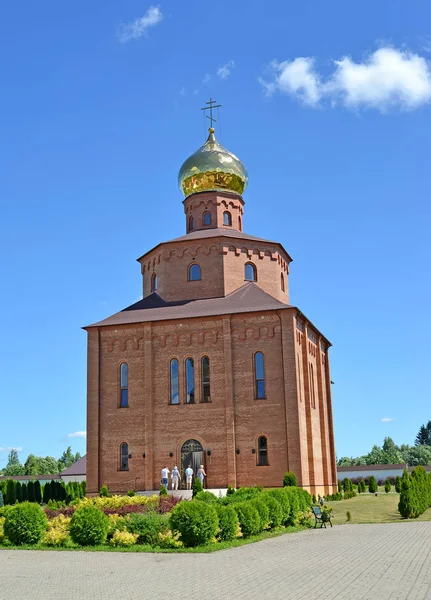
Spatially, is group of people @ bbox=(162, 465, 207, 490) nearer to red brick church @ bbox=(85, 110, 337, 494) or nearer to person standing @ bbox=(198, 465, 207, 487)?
person standing @ bbox=(198, 465, 207, 487)

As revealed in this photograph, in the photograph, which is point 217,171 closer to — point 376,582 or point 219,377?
point 219,377

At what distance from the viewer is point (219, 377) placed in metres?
29.0

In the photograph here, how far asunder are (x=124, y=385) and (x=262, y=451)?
7017mm

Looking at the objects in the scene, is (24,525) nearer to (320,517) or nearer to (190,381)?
(320,517)

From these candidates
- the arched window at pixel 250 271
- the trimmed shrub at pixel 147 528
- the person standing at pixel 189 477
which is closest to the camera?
the trimmed shrub at pixel 147 528

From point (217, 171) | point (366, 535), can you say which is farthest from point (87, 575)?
point (217, 171)

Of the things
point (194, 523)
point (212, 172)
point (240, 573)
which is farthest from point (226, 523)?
point (212, 172)

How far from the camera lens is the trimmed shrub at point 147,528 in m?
15.1

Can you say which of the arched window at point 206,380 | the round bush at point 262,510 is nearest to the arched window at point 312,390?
the arched window at point 206,380

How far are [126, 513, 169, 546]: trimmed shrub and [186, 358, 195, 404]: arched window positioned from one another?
1361 centimetres

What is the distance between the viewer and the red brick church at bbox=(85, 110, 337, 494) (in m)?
27.9

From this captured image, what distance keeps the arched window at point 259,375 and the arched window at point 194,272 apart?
5.68m

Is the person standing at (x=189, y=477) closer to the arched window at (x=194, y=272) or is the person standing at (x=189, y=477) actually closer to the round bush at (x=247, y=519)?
the arched window at (x=194, y=272)

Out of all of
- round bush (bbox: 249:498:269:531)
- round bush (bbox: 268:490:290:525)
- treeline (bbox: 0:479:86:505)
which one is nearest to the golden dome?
treeline (bbox: 0:479:86:505)
